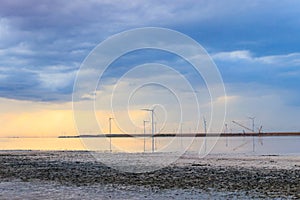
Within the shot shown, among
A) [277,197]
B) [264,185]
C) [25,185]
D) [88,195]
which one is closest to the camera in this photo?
[277,197]

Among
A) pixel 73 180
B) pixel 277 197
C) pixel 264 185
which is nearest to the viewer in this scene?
pixel 277 197

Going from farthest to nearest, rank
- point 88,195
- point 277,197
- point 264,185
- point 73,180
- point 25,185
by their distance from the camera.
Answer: point 73,180 → point 25,185 → point 264,185 → point 88,195 → point 277,197

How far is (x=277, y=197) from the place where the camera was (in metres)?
19.4

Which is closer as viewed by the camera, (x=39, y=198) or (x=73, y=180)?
(x=39, y=198)

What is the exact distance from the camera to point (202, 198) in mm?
19797

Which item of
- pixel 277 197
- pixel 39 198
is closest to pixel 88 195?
pixel 39 198

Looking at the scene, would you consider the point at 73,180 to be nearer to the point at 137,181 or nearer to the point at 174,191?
the point at 137,181

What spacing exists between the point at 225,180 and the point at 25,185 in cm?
1105

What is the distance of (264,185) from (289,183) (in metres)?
1.62

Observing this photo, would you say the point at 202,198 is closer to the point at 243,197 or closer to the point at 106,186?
the point at 243,197

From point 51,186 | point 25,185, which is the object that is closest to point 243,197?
point 51,186

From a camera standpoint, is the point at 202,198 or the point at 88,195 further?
the point at 88,195

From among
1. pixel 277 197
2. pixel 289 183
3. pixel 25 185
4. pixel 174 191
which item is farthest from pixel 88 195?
pixel 289 183

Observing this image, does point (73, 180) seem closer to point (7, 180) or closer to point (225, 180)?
point (7, 180)
